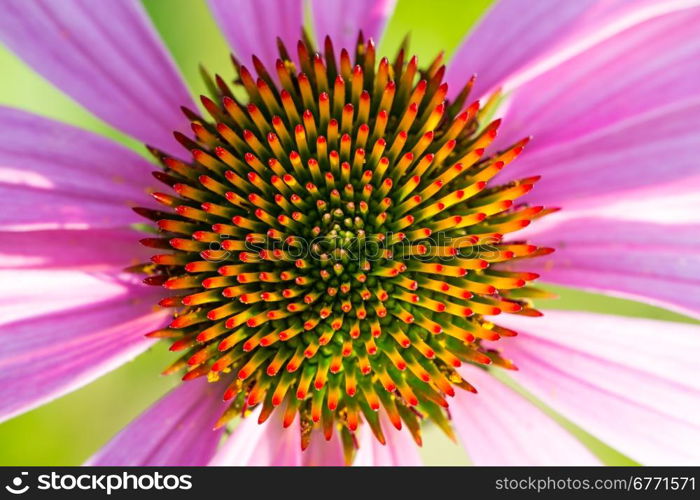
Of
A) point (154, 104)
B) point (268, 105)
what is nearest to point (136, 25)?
point (154, 104)

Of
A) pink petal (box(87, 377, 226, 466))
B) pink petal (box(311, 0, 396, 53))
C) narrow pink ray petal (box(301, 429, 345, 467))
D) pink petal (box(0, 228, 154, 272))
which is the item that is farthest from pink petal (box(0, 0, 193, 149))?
narrow pink ray petal (box(301, 429, 345, 467))

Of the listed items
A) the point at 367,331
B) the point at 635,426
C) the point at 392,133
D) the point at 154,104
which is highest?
the point at 154,104

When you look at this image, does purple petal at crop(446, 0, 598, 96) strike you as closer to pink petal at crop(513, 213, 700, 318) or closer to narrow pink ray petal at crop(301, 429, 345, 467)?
pink petal at crop(513, 213, 700, 318)

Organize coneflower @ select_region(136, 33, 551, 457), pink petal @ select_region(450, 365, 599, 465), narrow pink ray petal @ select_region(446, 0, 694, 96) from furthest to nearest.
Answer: pink petal @ select_region(450, 365, 599, 465) → narrow pink ray petal @ select_region(446, 0, 694, 96) → coneflower @ select_region(136, 33, 551, 457)

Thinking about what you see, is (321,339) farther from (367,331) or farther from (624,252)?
(624,252)

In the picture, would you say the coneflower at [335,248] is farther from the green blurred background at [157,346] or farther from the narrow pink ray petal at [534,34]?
the green blurred background at [157,346]

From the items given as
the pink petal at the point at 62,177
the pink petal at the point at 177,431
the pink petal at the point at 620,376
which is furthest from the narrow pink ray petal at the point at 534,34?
the pink petal at the point at 177,431
